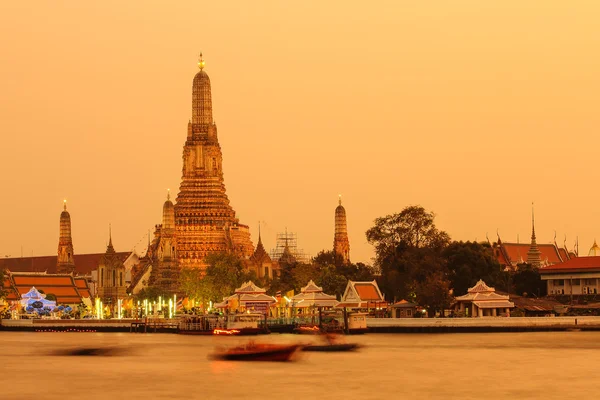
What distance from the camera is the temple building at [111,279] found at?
128 meters

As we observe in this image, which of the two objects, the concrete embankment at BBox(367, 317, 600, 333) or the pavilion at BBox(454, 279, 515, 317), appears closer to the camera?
the concrete embankment at BBox(367, 317, 600, 333)

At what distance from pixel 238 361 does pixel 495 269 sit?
41085 mm

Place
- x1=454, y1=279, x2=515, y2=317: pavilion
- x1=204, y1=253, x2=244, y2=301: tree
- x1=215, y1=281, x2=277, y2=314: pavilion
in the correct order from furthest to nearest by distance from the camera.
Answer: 1. x1=204, y1=253, x2=244, y2=301: tree
2. x1=215, y1=281, x2=277, y2=314: pavilion
3. x1=454, y1=279, x2=515, y2=317: pavilion

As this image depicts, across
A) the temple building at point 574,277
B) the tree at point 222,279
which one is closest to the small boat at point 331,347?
the temple building at point 574,277

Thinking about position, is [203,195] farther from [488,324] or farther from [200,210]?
[488,324]

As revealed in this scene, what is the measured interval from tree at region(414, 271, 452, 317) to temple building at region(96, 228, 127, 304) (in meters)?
47.5

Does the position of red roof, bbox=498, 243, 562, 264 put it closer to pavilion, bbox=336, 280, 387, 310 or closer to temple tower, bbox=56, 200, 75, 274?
pavilion, bbox=336, 280, 387, 310

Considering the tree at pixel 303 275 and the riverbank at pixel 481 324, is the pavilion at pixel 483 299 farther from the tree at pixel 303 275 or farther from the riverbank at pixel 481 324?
the tree at pixel 303 275

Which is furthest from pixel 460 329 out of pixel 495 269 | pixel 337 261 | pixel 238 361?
Answer: pixel 337 261

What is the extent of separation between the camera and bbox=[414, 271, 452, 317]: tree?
87.1 meters

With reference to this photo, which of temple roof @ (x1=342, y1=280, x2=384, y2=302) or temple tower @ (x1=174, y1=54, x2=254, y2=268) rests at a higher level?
temple tower @ (x1=174, y1=54, x2=254, y2=268)

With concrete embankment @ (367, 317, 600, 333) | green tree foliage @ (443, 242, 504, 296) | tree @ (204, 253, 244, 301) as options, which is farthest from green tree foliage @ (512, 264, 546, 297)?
tree @ (204, 253, 244, 301)

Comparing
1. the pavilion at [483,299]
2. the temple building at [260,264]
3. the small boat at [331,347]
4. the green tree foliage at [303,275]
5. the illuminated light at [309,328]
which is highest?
the temple building at [260,264]

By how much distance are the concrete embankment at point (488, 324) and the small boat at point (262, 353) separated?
1112 inches
